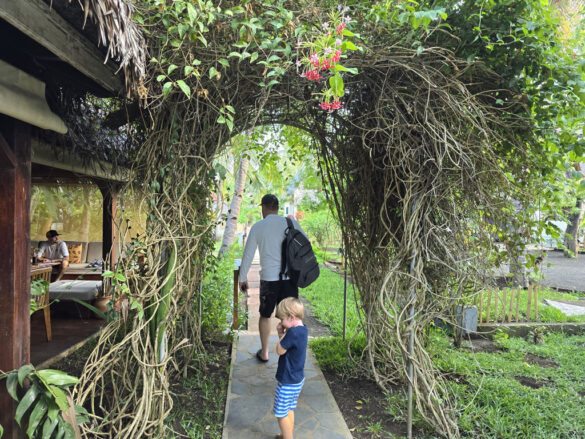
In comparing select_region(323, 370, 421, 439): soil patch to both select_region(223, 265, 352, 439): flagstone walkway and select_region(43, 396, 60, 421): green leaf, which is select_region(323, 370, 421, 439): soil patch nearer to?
select_region(223, 265, 352, 439): flagstone walkway

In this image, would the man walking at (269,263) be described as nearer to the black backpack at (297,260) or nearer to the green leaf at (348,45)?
the black backpack at (297,260)

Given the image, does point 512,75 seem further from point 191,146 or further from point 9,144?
point 9,144

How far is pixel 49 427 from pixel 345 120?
2947mm

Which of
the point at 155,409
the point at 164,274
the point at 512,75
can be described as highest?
the point at 512,75

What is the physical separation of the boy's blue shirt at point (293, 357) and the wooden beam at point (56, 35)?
2.10 metres

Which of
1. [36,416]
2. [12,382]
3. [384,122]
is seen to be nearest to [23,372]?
[12,382]

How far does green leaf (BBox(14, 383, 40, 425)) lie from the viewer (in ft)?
5.88

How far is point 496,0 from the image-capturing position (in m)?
2.40

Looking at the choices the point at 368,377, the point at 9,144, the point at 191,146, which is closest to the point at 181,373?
the point at 368,377

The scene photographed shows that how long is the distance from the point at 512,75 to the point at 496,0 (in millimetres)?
535

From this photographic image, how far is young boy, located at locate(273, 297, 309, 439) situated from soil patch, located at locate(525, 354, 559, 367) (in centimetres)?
345

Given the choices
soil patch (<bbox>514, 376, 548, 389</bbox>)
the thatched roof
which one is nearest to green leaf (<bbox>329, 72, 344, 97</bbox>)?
the thatched roof

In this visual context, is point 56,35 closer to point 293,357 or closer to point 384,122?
point 384,122

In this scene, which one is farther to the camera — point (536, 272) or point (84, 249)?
point (84, 249)
